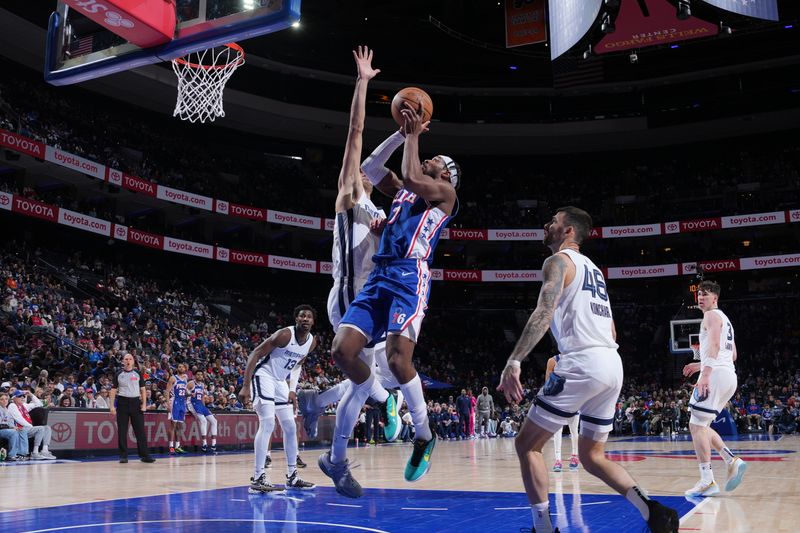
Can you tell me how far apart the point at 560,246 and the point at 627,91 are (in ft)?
108

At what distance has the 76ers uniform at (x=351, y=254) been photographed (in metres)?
5.61

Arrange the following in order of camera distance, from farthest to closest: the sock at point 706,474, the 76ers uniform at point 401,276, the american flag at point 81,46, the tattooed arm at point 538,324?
1. the american flag at point 81,46
2. the sock at point 706,474
3. the 76ers uniform at point 401,276
4. the tattooed arm at point 538,324

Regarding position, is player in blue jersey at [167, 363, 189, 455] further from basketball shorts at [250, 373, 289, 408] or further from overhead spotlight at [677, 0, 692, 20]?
overhead spotlight at [677, 0, 692, 20]

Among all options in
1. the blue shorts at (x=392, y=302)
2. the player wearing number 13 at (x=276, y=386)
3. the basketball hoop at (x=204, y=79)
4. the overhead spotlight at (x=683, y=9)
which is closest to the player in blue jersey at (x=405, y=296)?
the blue shorts at (x=392, y=302)

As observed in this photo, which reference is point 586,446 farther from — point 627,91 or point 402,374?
point 627,91

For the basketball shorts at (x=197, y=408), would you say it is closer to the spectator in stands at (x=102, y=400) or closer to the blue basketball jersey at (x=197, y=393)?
the blue basketball jersey at (x=197, y=393)

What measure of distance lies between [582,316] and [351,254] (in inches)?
75.8

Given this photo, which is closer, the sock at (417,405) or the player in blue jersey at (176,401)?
the sock at (417,405)

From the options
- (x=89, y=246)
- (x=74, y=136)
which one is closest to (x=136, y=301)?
(x=89, y=246)

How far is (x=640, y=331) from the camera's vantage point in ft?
115

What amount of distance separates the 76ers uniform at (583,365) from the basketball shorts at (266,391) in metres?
4.65

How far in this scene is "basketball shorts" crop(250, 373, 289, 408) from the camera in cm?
848

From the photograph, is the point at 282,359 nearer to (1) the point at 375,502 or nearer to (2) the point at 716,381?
(1) the point at 375,502

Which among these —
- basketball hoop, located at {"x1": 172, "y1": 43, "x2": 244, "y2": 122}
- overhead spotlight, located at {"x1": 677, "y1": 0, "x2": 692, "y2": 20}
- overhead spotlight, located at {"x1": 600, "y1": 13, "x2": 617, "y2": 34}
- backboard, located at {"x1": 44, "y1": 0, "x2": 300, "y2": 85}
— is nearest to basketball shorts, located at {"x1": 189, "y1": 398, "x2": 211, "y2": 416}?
basketball hoop, located at {"x1": 172, "y1": 43, "x2": 244, "y2": 122}
